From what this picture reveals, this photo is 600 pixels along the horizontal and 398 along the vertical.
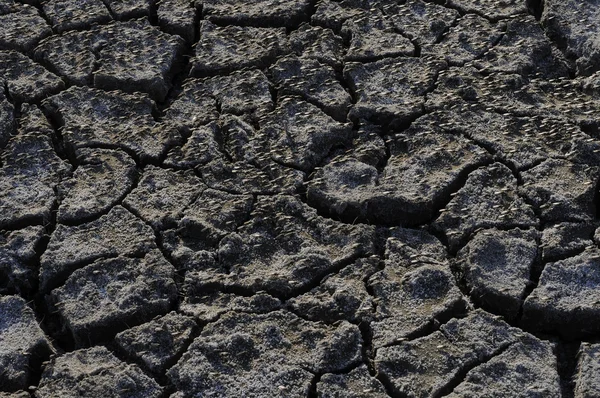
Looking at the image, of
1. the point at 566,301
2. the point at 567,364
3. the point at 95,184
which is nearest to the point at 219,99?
the point at 95,184

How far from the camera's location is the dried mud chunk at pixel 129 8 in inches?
168

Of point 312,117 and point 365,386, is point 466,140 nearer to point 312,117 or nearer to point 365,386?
point 312,117

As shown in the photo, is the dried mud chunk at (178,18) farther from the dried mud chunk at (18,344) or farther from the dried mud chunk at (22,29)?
the dried mud chunk at (18,344)

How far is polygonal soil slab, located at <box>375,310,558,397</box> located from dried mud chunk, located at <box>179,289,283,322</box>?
1.18 ft

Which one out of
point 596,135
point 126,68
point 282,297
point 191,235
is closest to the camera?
point 282,297

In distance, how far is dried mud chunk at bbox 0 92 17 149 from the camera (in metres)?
3.75

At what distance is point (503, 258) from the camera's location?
3.18 m

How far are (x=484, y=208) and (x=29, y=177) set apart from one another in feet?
4.76

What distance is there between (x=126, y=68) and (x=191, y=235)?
922 mm

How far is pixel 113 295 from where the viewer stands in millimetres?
3158

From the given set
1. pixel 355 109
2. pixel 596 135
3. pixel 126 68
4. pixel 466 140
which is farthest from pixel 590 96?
pixel 126 68

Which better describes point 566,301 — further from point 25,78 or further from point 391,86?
point 25,78

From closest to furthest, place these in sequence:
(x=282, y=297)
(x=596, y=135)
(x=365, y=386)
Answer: (x=365, y=386)
(x=282, y=297)
(x=596, y=135)

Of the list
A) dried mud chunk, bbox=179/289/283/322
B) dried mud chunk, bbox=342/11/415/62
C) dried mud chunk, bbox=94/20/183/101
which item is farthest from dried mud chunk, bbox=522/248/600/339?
dried mud chunk, bbox=94/20/183/101
